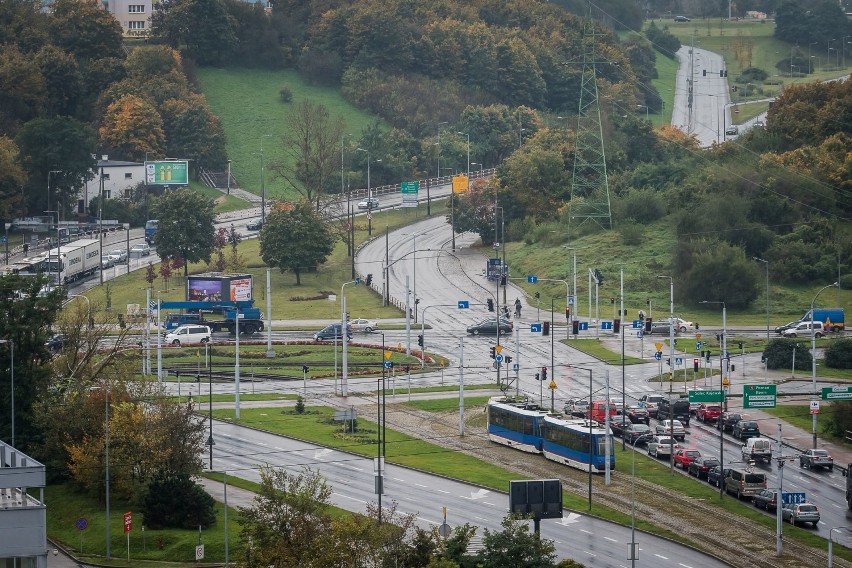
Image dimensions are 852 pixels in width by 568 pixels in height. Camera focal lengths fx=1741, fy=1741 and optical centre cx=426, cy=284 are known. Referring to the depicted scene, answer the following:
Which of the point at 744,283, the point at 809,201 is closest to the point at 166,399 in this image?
the point at 744,283

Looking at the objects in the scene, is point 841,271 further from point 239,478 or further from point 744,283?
point 239,478

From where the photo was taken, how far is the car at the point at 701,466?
92.3 m

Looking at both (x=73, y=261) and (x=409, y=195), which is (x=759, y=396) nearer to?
(x=73, y=261)

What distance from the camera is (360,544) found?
6562 centimetres

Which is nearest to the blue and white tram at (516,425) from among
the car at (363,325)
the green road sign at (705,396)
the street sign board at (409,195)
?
the green road sign at (705,396)

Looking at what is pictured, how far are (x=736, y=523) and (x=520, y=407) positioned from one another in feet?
65.6

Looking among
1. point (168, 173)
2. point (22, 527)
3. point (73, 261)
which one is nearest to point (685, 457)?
point (22, 527)

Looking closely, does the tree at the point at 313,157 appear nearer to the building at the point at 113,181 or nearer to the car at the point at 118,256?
the building at the point at 113,181

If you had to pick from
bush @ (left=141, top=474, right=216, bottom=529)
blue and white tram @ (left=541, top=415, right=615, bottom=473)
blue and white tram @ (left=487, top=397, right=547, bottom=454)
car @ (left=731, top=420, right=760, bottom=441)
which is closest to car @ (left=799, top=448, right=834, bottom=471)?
car @ (left=731, top=420, right=760, bottom=441)

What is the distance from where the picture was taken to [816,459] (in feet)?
315

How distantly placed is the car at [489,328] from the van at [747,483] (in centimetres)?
5437

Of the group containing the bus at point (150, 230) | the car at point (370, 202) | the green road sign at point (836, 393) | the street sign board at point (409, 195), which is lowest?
the green road sign at point (836, 393)

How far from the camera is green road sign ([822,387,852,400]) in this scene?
97375 millimetres

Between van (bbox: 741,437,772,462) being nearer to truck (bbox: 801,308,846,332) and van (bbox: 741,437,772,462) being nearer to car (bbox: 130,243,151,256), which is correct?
truck (bbox: 801,308,846,332)
